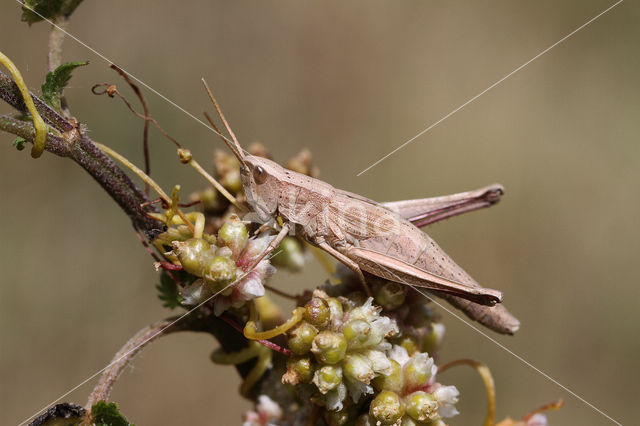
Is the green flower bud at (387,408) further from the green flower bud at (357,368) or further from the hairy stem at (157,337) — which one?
the hairy stem at (157,337)

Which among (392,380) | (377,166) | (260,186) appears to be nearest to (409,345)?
(392,380)

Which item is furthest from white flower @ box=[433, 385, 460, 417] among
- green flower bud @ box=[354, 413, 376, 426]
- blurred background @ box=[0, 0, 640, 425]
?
blurred background @ box=[0, 0, 640, 425]

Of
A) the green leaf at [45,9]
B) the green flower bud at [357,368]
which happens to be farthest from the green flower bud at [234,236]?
the green leaf at [45,9]

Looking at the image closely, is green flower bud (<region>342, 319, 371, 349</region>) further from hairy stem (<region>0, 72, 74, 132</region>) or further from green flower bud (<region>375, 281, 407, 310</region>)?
hairy stem (<region>0, 72, 74, 132</region>)

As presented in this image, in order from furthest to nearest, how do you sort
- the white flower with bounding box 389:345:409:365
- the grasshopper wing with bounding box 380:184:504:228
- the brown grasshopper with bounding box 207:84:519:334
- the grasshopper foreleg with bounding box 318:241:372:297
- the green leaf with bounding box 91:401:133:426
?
the grasshopper wing with bounding box 380:184:504:228 < the brown grasshopper with bounding box 207:84:519:334 < the grasshopper foreleg with bounding box 318:241:372:297 < the white flower with bounding box 389:345:409:365 < the green leaf with bounding box 91:401:133:426

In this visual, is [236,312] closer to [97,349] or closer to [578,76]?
[97,349]

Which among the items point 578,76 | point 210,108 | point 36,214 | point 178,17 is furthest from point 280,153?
point 578,76
